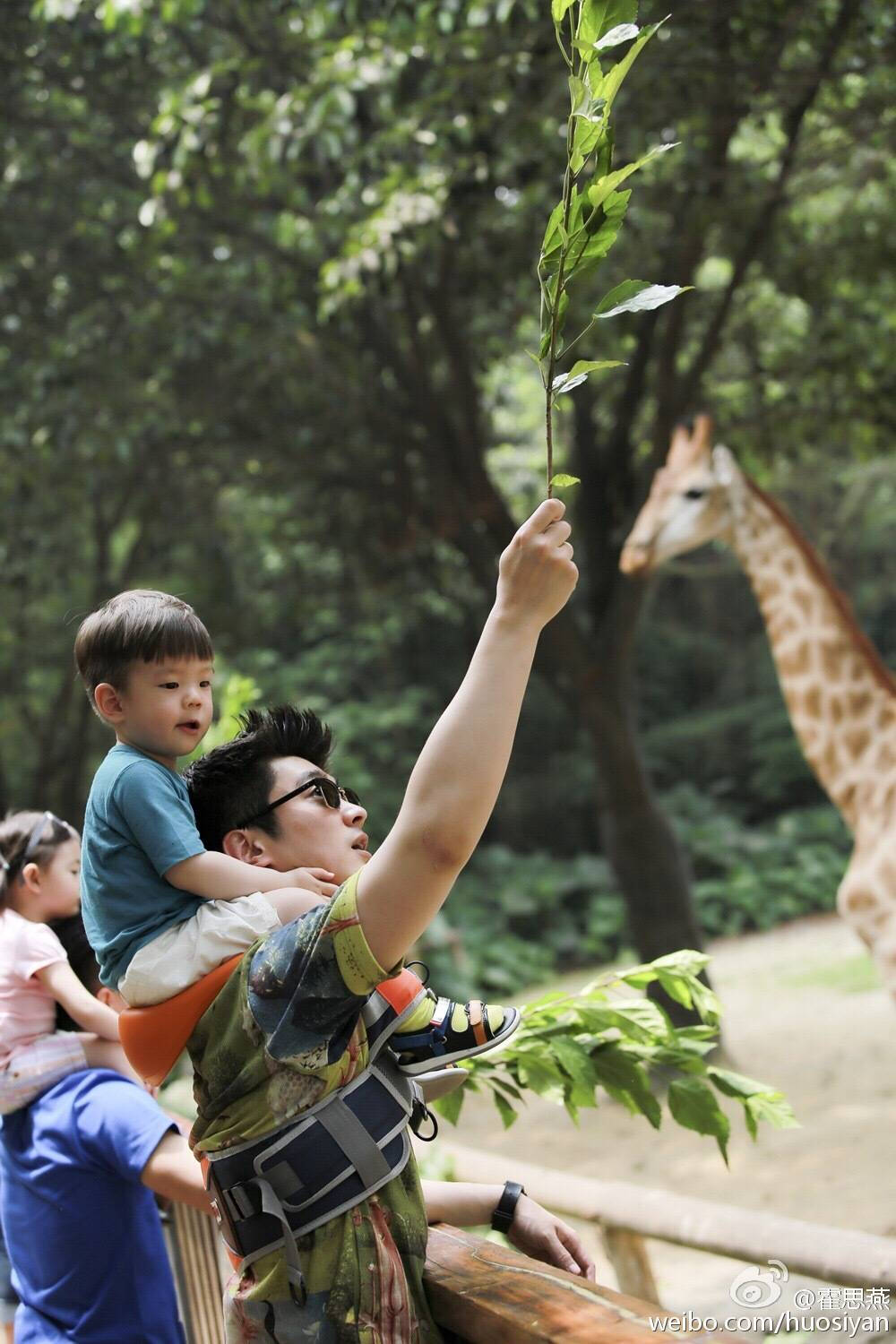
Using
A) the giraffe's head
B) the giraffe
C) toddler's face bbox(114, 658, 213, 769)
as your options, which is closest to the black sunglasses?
toddler's face bbox(114, 658, 213, 769)

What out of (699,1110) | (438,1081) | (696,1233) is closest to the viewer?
(438,1081)

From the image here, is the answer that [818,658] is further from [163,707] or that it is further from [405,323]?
[163,707]

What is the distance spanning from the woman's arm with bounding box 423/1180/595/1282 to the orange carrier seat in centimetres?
42

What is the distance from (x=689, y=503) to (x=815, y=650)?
81 cm

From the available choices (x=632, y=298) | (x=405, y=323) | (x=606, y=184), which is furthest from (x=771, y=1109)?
(x=405, y=323)

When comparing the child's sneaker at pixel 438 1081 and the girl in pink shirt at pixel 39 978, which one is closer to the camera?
the child's sneaker at pixel 438 1081

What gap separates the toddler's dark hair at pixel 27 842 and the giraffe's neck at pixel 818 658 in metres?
3.03

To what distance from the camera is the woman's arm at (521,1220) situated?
58.8 inches

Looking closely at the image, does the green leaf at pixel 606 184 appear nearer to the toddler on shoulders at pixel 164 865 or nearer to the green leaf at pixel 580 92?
the green leaf at pixel 580 92

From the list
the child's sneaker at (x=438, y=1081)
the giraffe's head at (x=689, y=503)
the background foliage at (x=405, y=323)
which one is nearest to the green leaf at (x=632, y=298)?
the child's sneaker at (x=438, y=1081)

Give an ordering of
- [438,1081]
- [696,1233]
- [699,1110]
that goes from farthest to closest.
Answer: [696,1233], [699,1110], [438,1081]

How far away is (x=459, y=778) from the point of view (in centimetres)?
110

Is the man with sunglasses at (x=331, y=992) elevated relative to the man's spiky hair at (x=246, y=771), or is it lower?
lower

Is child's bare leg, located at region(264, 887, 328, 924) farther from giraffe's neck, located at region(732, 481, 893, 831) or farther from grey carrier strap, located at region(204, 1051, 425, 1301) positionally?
giraffe's neck, located at region(732, 481, 893, 831)
